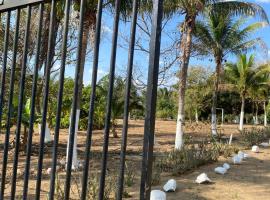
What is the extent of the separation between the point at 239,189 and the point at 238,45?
1660cm

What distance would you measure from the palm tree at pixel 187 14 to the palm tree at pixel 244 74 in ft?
45.3

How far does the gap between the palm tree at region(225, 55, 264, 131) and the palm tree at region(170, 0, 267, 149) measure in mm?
13793

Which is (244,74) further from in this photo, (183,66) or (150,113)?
(150,113)

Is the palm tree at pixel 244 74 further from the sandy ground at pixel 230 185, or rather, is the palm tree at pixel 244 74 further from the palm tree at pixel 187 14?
the sandy ground at pixel 230 185

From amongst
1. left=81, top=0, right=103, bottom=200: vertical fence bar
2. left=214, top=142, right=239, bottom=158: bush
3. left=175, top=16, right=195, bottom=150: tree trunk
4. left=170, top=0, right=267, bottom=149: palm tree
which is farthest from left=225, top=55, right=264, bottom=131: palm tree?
left=81, top=0, right=103, bottom=200: vertical fence bar

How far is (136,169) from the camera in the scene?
946cm

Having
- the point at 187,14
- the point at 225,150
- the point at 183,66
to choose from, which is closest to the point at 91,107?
the point at 225,150

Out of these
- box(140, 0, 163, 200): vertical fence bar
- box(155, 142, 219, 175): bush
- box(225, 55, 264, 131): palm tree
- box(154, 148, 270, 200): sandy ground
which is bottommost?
box(154, 148, 270, 200): sandy ground

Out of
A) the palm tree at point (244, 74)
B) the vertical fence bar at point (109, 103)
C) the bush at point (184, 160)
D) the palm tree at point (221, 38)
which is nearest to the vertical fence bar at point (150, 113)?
the vertical fence bar at point (109, 103)

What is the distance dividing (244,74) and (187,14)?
16175 mm

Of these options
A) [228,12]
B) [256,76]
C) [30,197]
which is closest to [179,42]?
[228,12]

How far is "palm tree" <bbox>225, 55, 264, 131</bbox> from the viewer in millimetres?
30266

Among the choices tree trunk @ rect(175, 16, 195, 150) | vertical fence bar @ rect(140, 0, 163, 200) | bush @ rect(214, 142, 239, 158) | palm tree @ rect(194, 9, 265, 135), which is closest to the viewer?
vertical fence bar @ rect(140, 0, 163, 200)

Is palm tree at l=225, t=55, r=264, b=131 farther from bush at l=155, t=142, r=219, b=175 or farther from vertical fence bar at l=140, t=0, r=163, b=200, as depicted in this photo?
vertical fence bar at l=140, t=0, r=163, b=200
